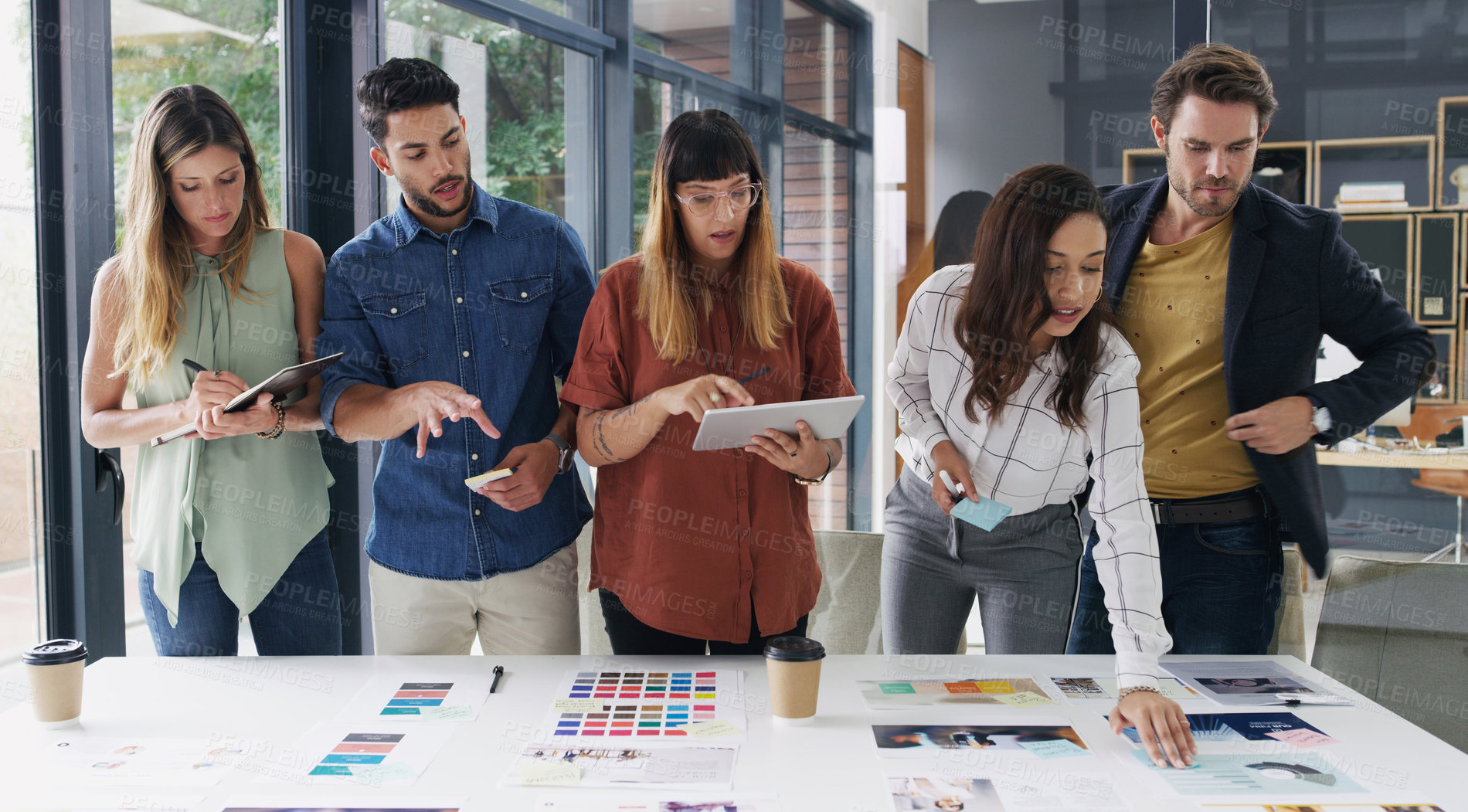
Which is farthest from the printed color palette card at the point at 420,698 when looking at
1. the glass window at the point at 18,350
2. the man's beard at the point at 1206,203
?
the man's beard at the point at 1206,203

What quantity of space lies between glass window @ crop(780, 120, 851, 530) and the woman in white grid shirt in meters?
3.93

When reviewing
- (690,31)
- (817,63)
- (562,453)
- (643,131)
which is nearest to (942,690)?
(562,453)

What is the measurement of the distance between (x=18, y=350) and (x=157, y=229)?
70 cm

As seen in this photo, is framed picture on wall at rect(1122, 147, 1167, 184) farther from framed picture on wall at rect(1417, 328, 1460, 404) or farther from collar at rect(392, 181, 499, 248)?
collar at rect(392, 181, 499, 248)

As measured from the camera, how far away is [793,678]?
5.24 ft

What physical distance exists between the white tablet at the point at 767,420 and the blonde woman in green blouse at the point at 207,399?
884 millimetres

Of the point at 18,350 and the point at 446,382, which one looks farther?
the point at 18,350

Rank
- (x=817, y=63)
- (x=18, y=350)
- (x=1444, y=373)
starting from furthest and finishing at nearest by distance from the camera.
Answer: (x=817, y=63) → (x=1444, y=373) → (x=18, y=350)

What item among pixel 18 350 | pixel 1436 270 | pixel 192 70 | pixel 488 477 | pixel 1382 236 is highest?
pixel 192 70

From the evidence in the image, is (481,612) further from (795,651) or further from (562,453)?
(795,651)

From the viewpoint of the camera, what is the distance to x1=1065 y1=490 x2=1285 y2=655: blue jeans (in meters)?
2.14

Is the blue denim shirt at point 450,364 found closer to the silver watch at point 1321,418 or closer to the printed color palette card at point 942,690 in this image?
the printed color palette card at point 942,690

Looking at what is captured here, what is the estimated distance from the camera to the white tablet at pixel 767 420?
64.6 inches

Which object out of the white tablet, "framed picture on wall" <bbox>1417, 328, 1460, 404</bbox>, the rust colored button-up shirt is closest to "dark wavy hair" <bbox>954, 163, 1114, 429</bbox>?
the rust colored button-up shirt
